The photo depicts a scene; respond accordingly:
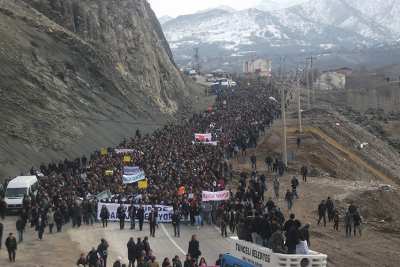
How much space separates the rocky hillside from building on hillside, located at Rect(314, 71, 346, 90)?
9925cm

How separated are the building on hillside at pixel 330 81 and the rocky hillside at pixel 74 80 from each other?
326ft

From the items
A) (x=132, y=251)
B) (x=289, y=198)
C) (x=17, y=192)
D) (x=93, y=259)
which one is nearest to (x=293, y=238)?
(x=93, y=259)

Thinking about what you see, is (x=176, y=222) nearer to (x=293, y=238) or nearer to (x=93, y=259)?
(x=93, y=259)

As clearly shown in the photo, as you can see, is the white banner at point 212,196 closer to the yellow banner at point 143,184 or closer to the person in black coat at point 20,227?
the yellow banner at point 143,184

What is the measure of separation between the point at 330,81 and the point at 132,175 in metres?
162

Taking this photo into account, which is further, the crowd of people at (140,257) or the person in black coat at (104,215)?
the person in black coat at (104,215)

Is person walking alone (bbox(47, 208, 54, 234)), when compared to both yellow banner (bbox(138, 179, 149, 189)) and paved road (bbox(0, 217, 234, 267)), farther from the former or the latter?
yellow banner (bbox(138, 179, 149, 189))

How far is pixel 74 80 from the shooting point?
63812 millimetres

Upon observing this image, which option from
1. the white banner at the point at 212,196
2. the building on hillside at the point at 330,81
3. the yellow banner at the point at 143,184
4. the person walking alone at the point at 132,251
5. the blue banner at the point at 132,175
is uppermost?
the building on hillside at the point at 330,81

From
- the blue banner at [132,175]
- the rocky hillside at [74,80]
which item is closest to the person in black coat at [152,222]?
the blue banner at [132,175]

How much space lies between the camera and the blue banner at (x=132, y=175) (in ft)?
120

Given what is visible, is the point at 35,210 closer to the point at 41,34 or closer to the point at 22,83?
the point at 22,83

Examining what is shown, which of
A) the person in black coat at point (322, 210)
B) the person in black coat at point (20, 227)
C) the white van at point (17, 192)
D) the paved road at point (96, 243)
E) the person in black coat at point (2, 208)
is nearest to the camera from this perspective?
the paved road at point (96, 243)

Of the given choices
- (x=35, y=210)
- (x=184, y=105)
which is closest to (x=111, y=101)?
(x=184, y=105)
